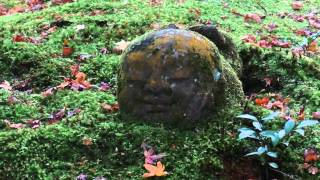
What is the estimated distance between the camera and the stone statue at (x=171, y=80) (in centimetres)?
413

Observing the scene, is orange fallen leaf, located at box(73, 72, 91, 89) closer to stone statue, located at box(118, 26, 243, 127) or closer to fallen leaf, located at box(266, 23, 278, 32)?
stone statue, located at box(118, 26, 243, 127)

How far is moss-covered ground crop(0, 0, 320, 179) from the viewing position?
3.97 m

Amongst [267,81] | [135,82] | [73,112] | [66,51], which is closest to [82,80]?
[73,112]

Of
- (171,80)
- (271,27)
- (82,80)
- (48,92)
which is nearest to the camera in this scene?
(171,80)

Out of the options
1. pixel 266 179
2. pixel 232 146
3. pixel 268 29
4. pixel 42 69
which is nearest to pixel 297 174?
pixel 266 179

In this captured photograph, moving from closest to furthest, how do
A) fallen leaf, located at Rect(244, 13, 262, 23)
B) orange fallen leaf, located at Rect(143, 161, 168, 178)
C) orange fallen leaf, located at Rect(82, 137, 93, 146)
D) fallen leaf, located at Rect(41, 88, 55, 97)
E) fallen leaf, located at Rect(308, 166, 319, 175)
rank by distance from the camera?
1. orange fallen leaf, located at Rect(143, 161, 168, 178)
2. fallen leaf, located at Rect(308, 166, 319, 175)
3. orange fallen leaf, located at Rect(82, 137, 93, 146)
4. fallen leaf, located at Rect(41, 88, 55, 97)
5. fallen leaf, located at Rect(244, 13, 262, 23)

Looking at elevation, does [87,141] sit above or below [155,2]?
below

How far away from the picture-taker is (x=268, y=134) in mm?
3910

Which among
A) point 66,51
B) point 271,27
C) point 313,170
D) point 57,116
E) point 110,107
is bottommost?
point 313,170

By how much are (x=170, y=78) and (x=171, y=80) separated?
0.8 inches

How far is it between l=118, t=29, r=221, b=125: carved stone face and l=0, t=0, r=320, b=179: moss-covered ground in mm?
168

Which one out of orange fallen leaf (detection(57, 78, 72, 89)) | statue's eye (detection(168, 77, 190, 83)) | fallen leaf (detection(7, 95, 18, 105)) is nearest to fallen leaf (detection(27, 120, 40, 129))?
fallen leaf (detection(7, 95, 18, 105))

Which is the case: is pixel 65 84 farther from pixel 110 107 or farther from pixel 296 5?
pixel 296 5

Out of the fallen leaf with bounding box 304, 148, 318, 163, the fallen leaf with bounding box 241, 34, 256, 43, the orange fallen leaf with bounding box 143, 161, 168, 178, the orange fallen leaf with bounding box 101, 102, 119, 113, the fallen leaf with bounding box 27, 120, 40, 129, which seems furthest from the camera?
the fallen leaf with bounding box 241, 34, 256, 43
